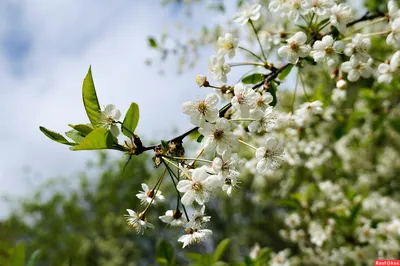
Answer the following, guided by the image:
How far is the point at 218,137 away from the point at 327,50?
1.86 ft

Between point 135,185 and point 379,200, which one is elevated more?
point 135,185

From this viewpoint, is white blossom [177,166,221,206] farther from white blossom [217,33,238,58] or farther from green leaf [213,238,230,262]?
green leaf [213,238,230,262]

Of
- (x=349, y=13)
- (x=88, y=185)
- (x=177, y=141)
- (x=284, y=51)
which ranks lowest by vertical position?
(x=177, y=141)

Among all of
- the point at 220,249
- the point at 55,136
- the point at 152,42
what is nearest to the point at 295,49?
the point at 55,136

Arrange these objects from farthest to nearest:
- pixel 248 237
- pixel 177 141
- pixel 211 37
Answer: pixel 248 237 → pixel 211 37 → pixel 177 141

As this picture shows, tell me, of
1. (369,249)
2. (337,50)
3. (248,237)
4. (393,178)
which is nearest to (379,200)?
(393,178)

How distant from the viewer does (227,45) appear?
5.30ft

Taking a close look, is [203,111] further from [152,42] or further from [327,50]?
[152,42]

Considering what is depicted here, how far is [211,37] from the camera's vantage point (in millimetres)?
5039

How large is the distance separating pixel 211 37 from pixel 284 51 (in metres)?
3.77

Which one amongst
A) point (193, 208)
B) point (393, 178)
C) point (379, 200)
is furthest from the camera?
point (393, 178)

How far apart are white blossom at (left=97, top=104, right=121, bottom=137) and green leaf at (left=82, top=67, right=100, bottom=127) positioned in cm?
2

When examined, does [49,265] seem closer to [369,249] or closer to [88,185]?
[88,185]

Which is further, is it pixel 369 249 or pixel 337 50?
pixel 369 249
